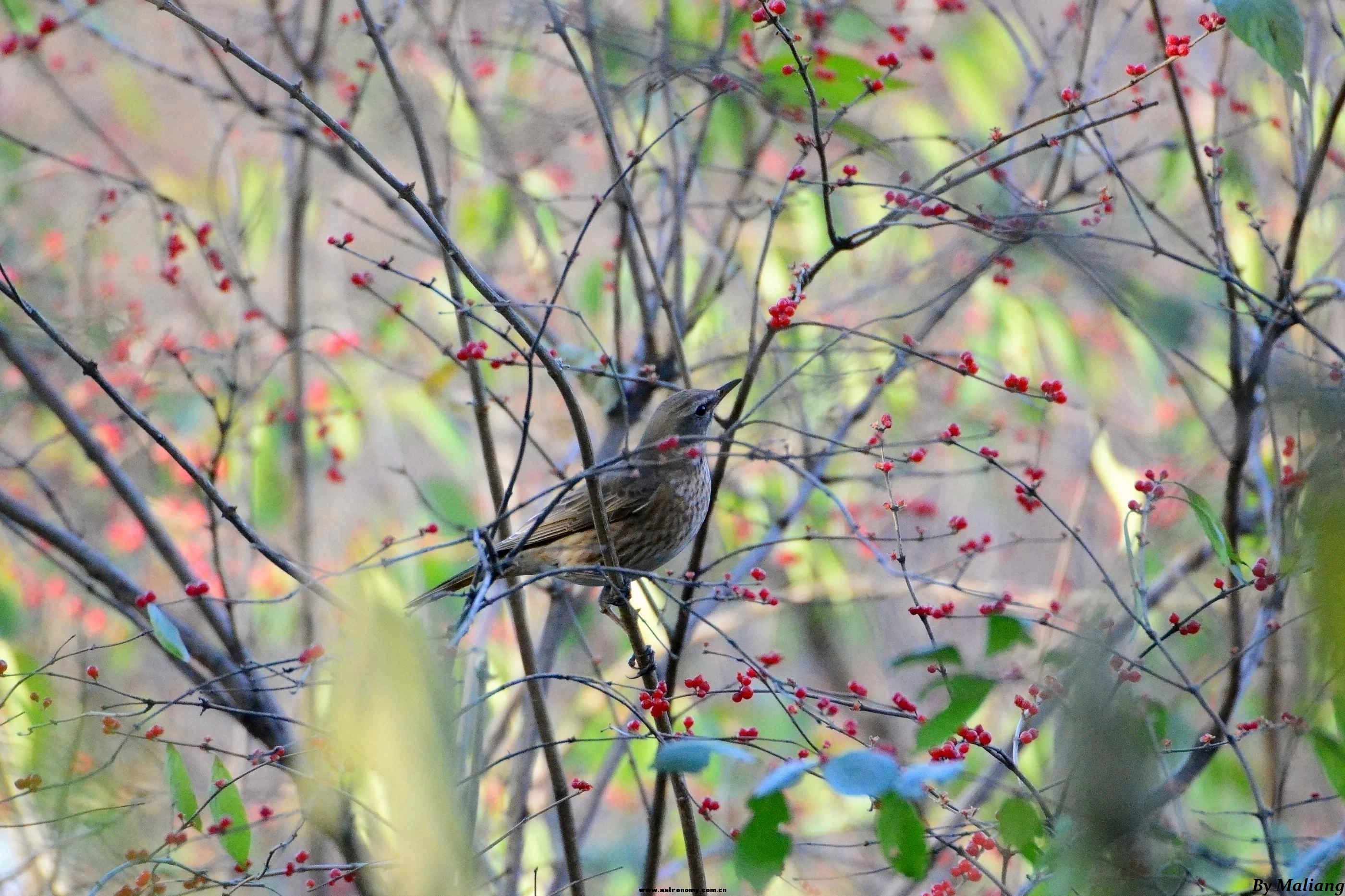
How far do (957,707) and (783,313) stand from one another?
107 centimetres

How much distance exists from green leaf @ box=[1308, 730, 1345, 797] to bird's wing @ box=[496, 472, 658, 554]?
8.28ft

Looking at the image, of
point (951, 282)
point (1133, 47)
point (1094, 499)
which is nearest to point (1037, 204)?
point (951, 282)

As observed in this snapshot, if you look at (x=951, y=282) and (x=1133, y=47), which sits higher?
(x=1133, y=47)

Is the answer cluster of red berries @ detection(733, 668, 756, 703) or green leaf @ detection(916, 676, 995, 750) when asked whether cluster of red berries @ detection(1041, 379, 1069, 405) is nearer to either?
green leaf @ detection(916, 676, 995, 750)

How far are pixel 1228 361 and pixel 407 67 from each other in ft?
13.1

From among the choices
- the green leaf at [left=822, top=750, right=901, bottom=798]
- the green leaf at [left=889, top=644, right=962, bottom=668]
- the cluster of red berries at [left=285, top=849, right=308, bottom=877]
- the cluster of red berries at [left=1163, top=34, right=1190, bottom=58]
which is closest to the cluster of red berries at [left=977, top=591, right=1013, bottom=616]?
the green leaf at [left=889, top=644, right=962, bottom=668]

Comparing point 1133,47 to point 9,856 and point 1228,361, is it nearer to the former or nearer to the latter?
point 1228,361

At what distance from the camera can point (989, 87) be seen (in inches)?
Result: 239

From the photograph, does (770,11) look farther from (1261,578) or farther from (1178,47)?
(1261,578)

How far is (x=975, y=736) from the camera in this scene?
2.69m

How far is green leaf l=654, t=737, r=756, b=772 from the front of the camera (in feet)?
6.62

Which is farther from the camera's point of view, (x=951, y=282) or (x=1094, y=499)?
(x=1094, y=499)

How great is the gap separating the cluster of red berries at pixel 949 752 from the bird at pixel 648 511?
1846 millimetres

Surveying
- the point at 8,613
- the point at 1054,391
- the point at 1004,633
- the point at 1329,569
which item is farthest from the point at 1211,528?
the point at 8,613
